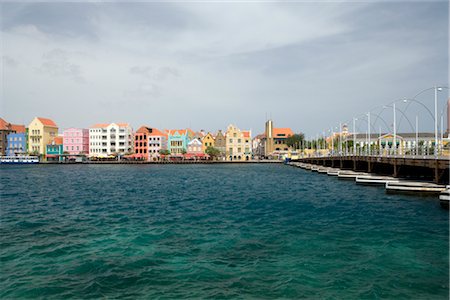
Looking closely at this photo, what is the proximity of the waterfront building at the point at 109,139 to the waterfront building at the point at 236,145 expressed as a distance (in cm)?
4519

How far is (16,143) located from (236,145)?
101414 mm

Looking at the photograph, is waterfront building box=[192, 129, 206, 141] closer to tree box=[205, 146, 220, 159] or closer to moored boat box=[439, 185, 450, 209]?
tree box=[205, 146, 220, 159]

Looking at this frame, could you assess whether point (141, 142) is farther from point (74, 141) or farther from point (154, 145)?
point (74, 141)

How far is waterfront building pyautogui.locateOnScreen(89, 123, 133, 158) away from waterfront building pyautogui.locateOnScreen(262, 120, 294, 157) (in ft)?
223

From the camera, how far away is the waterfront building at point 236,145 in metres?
160

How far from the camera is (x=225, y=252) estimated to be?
17609 mm

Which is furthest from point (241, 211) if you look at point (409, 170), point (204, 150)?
point (204, 150)

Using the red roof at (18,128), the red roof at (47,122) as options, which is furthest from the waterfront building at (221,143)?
the red roof at (18,128)

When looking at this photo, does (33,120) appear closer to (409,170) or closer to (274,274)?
(409,170)

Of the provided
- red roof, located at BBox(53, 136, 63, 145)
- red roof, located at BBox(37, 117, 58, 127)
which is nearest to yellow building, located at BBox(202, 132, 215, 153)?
red roof, located at BBox(53, 136, 63, 145)

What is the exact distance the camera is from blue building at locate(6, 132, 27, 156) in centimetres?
16562

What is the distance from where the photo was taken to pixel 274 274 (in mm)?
14625

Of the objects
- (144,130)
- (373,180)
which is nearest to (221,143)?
(144,130)

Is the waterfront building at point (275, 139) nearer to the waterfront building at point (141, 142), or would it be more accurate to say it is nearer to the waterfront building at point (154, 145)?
the waterfront building at point (154, 145)
